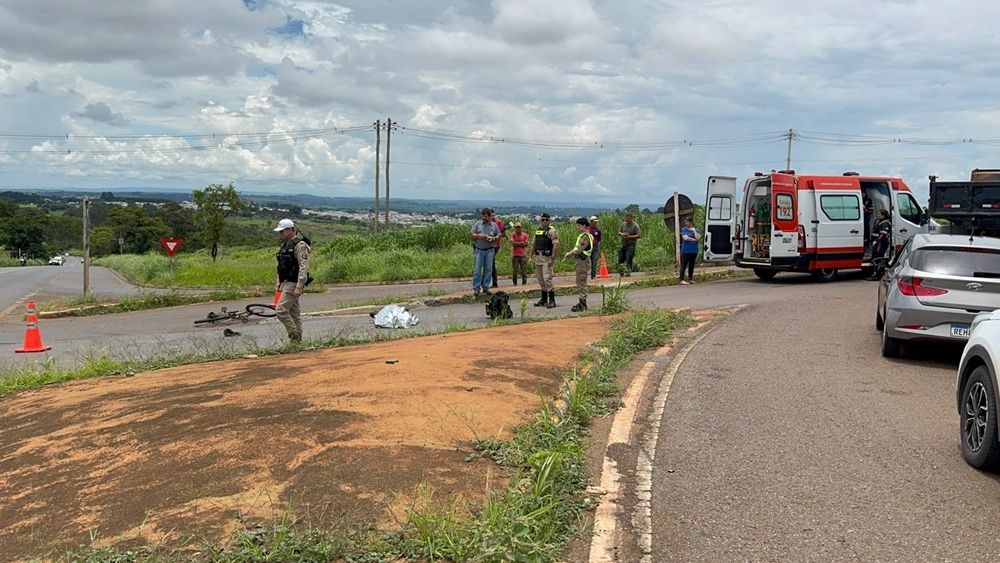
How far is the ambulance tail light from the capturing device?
872 centimetres

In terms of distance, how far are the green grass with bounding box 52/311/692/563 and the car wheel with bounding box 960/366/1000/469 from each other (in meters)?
2.59

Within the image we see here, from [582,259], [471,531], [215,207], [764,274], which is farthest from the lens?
[215,207]

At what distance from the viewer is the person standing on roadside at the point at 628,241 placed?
2181cm

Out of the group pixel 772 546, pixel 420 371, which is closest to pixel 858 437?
pixel 772 546

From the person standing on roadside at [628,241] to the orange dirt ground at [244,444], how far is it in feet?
47.7

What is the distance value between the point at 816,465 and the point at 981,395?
123 centimetres

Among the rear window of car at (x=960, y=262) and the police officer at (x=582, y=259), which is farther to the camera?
the police officer at (x=582, y=259)

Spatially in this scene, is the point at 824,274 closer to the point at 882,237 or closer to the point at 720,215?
the point at 882,237

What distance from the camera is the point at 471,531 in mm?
3652

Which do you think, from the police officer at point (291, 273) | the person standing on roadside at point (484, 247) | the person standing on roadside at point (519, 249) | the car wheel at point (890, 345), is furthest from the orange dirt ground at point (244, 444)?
the person standing on roadside at point (519, 249)

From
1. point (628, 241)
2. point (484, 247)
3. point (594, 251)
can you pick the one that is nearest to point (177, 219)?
point (628, 241)

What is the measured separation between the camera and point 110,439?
504 centimetres

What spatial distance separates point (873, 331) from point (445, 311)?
310 inches

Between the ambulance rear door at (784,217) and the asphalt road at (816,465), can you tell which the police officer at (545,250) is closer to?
the asphalt road at (816,465)
